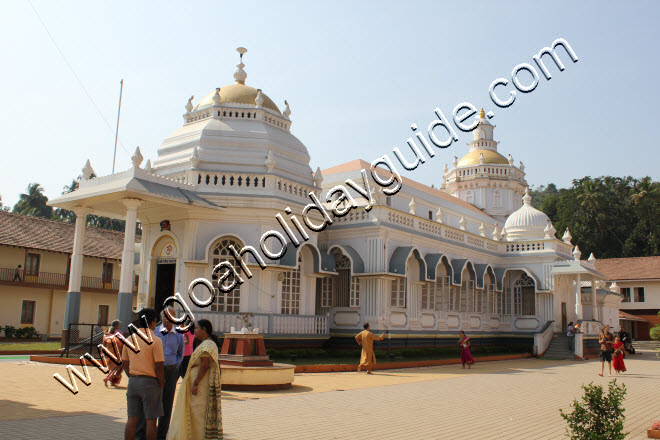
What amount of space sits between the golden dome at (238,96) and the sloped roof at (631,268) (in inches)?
1555

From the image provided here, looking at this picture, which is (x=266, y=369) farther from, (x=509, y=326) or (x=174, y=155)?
(x=509, y=326)

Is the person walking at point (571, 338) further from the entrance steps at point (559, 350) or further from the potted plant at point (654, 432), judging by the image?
the potted plant at point (654, 432)

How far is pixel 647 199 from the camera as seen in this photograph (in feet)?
204

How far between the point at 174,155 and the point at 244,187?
3.37 metres

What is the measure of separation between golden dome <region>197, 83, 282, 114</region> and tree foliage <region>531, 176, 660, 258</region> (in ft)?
167

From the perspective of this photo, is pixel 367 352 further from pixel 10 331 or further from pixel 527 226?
pixel 10 331

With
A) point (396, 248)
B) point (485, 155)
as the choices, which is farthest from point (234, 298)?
point (485, 155)

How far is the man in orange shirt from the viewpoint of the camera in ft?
23.1

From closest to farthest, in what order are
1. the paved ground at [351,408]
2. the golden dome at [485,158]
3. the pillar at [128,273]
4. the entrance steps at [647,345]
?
the paved ground at [351,408], the pillar at [128,273], the entrance steps at [647,345], the golden dome at [485,158]

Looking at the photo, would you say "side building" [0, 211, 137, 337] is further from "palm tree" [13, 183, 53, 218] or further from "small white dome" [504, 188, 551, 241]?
"palm tree" [13, 183, 53, 218]

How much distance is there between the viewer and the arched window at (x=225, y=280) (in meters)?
19.3

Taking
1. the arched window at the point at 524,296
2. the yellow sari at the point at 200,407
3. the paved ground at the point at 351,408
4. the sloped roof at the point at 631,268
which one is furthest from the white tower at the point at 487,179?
the yellow sari at the point at 200,407

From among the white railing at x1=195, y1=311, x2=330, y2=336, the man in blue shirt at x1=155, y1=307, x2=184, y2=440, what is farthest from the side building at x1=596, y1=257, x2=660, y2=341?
the man in blue shirt at x1=155, y1=307, x2=184, y2=440

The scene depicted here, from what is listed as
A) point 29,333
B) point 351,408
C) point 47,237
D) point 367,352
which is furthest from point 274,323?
point 47,237
